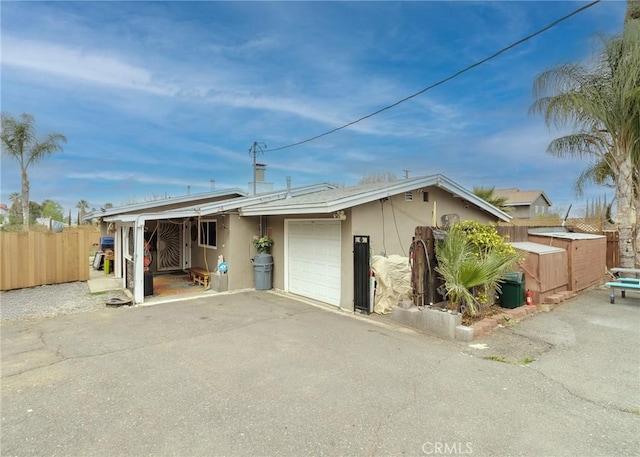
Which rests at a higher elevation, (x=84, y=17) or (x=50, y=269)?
(x=84, y=17)

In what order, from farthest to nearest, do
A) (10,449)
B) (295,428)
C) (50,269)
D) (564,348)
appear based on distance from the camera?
1. (50,269)
2. (564,348)
3. (295,428)
4. (10,449)

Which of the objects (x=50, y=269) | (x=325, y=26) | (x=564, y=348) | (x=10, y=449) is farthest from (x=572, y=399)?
(x=50, y=269)

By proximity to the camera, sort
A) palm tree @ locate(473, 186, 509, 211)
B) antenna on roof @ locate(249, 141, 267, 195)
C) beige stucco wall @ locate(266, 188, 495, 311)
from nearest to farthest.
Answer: beige stucco wall @ locate(266, 188, 495, 311) < antenna on roof @ locate(249, 141, 267, 195) < palm tree @ locate(473, 186, 509, 211)

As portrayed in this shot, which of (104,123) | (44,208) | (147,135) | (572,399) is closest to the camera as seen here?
(572,399)

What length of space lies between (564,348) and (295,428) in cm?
483

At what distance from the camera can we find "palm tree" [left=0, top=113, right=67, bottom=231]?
16.7 meters

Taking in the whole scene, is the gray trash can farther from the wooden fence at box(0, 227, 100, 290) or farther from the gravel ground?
the wooden fence at box(0, 227, 100, 290)

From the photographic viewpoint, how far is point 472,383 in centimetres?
425

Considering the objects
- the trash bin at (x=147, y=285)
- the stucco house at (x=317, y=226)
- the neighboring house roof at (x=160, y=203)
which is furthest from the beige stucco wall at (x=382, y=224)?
the neighboring house roof at (x=160, y=203)

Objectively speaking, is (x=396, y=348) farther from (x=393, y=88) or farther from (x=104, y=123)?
(x=104, y=123)

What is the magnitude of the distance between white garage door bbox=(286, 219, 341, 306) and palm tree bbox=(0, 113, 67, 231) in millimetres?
15137

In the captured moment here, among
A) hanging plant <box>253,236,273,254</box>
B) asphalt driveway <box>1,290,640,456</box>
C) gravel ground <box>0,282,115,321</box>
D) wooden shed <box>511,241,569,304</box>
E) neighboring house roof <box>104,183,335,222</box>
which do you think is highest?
neighboring house roof <box>104,183,335,222</box>

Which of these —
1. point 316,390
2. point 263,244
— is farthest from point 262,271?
point 316,390

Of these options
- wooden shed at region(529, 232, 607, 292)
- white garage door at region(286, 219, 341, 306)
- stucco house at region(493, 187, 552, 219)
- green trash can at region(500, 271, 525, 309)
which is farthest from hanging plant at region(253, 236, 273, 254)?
stucco house at region(493, 187, 552, 219)
